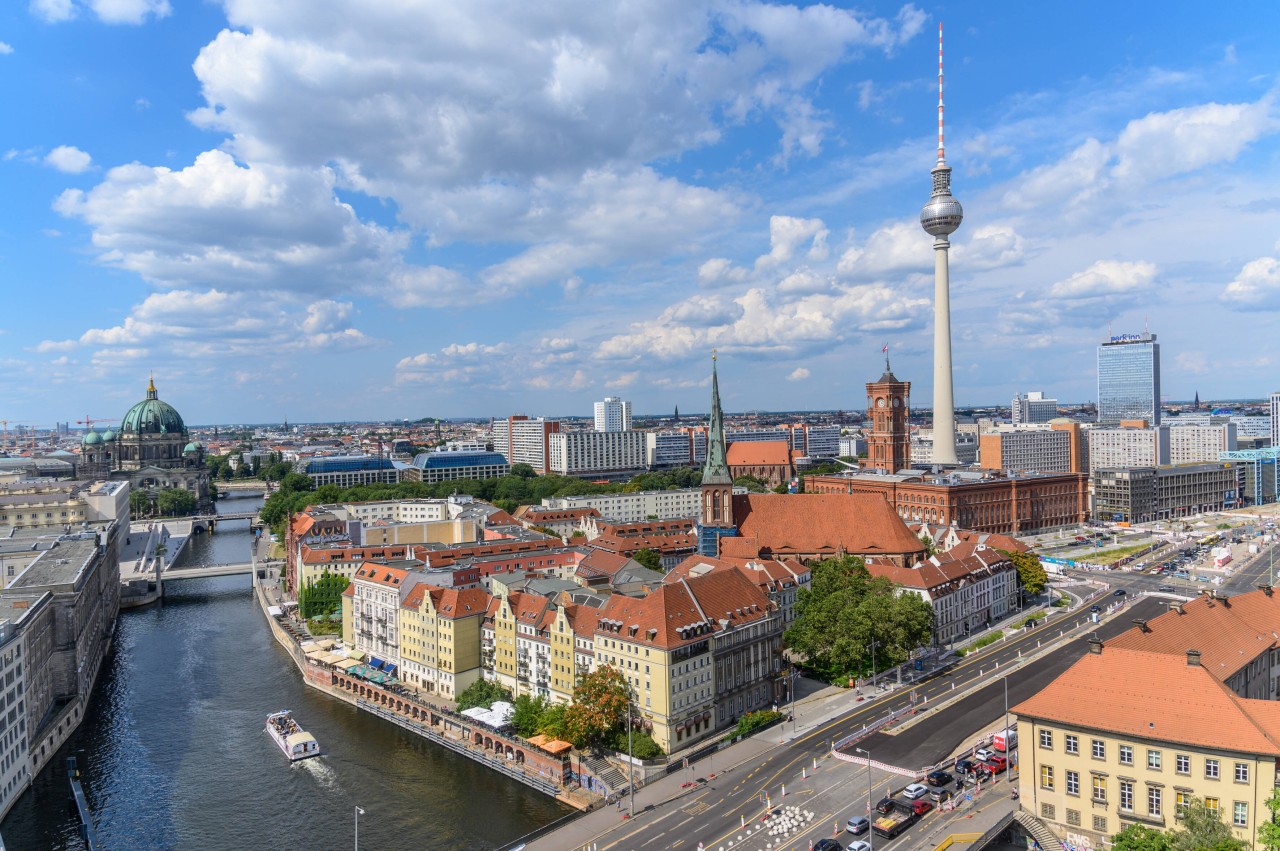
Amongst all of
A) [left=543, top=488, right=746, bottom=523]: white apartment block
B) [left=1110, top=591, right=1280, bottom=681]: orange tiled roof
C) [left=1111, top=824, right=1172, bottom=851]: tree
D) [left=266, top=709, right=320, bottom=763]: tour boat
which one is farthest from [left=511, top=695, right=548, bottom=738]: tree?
[left=543, top=488, right=746, bottom=523]: white apartment block

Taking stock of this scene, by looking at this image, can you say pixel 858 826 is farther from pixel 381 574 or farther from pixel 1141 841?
pixel 381 574

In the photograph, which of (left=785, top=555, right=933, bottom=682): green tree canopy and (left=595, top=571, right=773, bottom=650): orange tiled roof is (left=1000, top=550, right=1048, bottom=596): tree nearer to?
(left=785, top=555, right=933, bottom=682): green tree canopy

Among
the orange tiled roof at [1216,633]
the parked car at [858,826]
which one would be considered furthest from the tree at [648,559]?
the orange tiled roof at [1216,633]

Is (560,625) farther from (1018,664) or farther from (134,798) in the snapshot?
(1018,664)

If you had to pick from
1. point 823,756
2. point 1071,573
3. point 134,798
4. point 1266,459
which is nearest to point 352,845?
point 134,798

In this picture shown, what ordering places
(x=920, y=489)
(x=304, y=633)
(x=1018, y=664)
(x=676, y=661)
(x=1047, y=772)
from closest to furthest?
(x=1047, y=772) < (x=676, y=661) < (x=1018, y=664) < (x=304, y=633) < (x=920, y=489)

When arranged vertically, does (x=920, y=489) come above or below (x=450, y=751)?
above

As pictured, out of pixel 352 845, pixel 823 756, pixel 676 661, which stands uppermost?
pixel 676 661
